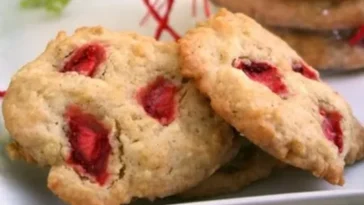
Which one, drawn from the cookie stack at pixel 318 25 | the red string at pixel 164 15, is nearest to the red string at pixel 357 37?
the cookie stack at pixel 318 25

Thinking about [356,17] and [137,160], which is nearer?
[137,160]

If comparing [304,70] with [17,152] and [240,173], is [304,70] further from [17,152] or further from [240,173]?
[17,152]

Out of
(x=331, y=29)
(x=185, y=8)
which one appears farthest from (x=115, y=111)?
(x=185, y=8)

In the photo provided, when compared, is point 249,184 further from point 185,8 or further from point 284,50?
point 185,8

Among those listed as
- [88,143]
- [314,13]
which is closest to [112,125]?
[88,143]

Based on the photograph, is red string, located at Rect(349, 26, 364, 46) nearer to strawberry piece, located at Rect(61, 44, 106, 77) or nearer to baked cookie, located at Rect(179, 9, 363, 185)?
baked cookie, located at Rect(179, 9, 363, 185)

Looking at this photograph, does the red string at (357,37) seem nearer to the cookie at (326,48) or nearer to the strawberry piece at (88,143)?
the cookie at (326,48)
